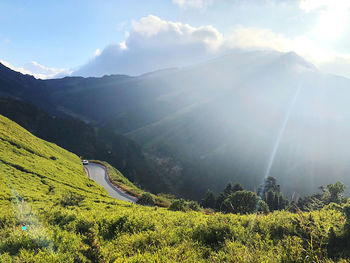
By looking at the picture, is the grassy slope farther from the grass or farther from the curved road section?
the curved road section

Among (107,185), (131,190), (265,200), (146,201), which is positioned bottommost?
A: (265,200)

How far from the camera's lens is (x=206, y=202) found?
5581 cm

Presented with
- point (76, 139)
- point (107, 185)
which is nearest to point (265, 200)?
point (107, 185)

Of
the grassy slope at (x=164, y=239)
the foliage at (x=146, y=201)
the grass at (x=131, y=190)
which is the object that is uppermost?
the grassy slope at (x=164, y=239)

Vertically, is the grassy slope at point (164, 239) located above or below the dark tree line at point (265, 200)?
above

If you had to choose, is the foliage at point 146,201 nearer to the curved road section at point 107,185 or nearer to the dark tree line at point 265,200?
the curved road section at point 107,185

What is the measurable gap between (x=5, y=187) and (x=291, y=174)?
159 meters

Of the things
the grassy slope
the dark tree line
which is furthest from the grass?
the grassy slope

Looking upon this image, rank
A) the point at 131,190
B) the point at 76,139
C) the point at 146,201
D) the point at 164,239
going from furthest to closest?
the point at 76,139 → the point at 131,190 → the point at 146,201 → the point at 164,239

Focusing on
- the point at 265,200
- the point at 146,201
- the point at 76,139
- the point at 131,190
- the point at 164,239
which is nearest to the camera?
the point at 164,239

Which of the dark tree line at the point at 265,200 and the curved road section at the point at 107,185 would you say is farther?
the curved road section at the point at 107,185

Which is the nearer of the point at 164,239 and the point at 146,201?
the point at 164,239

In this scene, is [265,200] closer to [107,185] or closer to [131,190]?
[131,190]

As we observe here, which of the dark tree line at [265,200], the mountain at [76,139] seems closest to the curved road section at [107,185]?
the dark tree line at [265,200]
